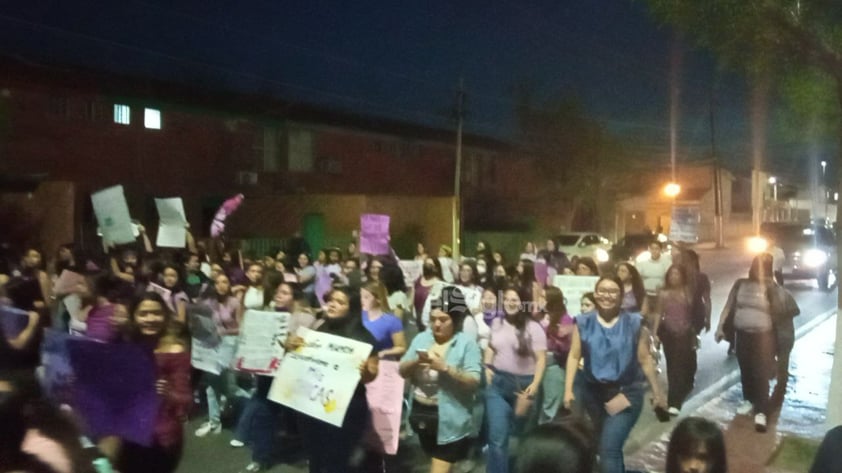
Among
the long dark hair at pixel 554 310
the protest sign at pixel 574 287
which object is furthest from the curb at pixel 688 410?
the protest sign at pixel 574 287

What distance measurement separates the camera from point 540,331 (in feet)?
23.0

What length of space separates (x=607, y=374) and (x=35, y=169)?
21327 mm

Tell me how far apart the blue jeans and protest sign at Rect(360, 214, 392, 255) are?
7.14 m

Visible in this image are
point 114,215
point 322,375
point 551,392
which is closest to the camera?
point 322,375

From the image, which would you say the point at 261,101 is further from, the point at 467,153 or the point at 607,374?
the point at 607,374

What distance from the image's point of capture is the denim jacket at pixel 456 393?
6324 mm

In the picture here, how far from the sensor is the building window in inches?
1320

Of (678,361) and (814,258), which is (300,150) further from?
(678,361)

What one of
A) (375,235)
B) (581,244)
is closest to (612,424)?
(375,235)

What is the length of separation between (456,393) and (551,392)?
4.81 ft

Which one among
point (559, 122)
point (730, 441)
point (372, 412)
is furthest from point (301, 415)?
point (559, 122)

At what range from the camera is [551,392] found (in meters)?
7.61

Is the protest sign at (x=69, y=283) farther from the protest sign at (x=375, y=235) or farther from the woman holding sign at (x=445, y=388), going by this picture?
the protest sign at (x=375, y=235)

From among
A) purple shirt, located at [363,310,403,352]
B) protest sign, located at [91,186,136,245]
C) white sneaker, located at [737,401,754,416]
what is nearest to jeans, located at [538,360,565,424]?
purple shirt, located at [363,310,403,352]
